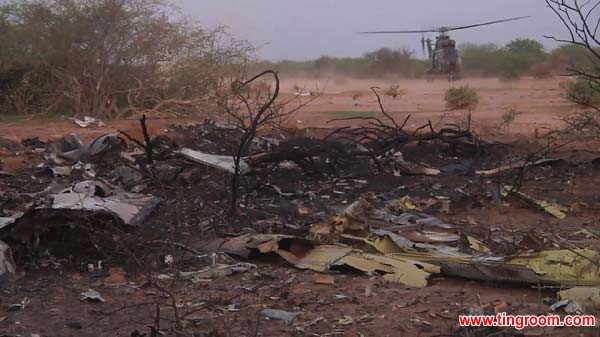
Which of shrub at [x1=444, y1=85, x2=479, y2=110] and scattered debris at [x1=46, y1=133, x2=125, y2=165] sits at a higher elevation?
scattered debris at [x1=46, y1=133, x2=125, y2=165]

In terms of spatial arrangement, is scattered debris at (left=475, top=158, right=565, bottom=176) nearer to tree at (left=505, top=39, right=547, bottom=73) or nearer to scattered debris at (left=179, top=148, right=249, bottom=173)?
scattered debris at (left=179, top=148, right=249, bottom=173)

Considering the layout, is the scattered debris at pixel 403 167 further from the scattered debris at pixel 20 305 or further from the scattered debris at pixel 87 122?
the scattered debris at pixel 87 122

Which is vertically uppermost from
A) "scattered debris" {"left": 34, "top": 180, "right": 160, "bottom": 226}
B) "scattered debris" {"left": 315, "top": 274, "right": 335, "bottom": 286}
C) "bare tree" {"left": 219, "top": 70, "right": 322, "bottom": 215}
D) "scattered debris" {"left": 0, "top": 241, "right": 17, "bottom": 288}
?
"bare tree" {"left": 219, "top": 70, "right": 322, "bottom": 215}

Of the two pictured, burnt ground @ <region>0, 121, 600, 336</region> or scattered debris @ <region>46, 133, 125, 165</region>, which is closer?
burnt ground @ <region>0, 121, 600, 336</region>

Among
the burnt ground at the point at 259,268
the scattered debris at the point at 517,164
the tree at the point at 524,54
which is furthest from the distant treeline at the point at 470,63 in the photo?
the burnt ground at the point at 259,268

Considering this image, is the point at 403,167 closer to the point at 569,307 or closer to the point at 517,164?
the point at 517,164

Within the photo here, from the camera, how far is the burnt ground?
438 centimetres

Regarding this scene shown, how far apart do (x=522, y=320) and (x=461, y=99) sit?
21634 millimetres

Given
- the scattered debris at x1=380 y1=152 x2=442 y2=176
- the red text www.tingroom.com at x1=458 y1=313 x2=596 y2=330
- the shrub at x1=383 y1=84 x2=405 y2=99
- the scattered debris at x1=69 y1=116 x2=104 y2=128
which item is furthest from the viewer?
the shrub at x1=383 y1=84 x2=405 y2=99

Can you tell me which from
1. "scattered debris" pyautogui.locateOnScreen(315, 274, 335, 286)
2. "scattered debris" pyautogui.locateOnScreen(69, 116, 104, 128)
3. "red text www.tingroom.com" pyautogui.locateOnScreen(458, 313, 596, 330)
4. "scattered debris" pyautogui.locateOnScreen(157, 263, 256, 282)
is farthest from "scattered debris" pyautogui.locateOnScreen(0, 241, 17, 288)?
"scattered debris" pyautogui.locateOnScreen(69, 116, 104, 128)

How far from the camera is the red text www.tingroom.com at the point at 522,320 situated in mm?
3961

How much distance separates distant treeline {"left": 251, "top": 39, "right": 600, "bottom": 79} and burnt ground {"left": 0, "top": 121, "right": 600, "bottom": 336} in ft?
89.0

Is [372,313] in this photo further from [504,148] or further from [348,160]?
[504,148]

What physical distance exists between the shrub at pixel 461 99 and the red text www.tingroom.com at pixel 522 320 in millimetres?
21369
